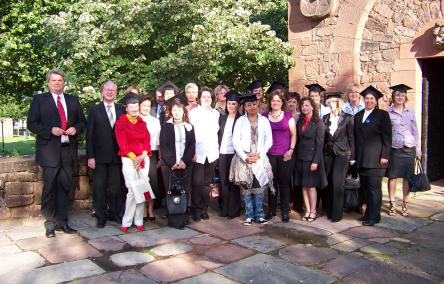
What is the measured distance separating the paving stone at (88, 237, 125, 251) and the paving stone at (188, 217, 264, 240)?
1.06 metres

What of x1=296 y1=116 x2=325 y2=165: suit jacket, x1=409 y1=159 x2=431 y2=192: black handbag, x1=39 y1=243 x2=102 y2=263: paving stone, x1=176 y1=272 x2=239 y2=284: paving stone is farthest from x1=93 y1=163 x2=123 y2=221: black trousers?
x1=409 y1=159 x2=431 y2=192: black handbag

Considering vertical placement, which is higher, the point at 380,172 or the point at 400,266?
the point at 380,172

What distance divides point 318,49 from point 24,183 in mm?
6073

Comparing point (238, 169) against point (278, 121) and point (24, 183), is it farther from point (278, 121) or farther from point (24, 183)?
point (24, 183)

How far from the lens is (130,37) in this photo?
27.5ft

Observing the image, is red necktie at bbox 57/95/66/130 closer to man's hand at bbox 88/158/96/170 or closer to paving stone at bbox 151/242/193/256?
man's hand at bbox 88/158/96/170

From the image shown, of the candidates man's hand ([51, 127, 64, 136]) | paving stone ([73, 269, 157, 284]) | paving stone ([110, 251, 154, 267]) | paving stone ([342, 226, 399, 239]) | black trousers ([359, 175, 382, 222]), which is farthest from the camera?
black trousers ([359, 175, 382, 222])

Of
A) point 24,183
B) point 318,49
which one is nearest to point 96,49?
point 24,183

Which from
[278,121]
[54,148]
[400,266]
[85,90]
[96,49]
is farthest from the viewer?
[96,49]

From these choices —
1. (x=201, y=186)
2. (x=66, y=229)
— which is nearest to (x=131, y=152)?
(x=201, y=186)

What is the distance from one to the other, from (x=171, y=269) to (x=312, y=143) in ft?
8.86

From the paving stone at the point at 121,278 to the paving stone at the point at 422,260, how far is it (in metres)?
2.45

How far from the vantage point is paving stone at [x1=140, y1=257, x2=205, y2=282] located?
3431 mm

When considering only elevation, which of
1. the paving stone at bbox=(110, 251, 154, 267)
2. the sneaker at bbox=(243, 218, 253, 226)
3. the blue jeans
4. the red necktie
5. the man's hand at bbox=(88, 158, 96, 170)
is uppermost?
the red necktie
